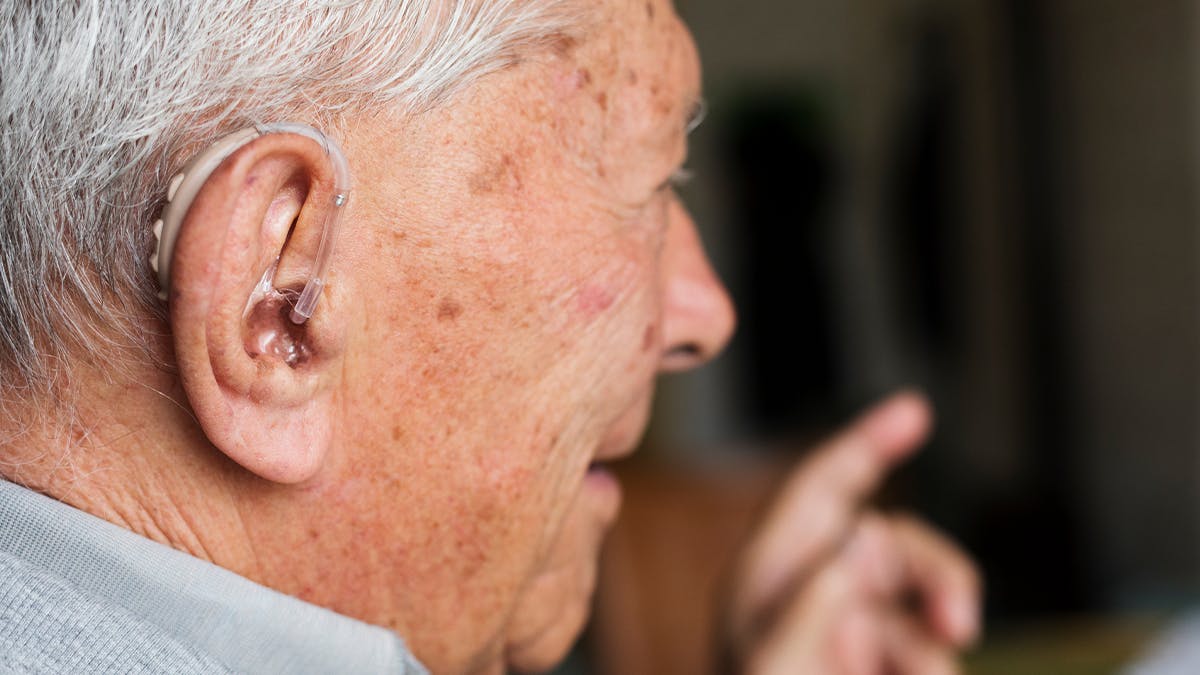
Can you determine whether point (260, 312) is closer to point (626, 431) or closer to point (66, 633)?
point (66, 633)

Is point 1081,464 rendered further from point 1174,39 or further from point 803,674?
point 803,674

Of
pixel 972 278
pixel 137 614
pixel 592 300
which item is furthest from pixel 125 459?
pixel 972 278

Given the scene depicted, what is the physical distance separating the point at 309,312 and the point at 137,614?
0.65 feet

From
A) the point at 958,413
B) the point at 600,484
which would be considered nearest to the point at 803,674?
the point at 600,484

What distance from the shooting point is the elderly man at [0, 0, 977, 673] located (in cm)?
62

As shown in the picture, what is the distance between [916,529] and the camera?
4.21ft

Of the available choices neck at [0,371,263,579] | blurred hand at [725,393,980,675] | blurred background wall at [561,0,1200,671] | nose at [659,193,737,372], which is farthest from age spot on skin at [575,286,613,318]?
blurred background wall at [561,0,1200,671]

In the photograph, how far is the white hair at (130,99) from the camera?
2.03ft

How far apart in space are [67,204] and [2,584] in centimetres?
21

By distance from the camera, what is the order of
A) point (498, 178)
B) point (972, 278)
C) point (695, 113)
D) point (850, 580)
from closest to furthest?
point (498, 178)
point (695, 113)
point (850, 580)
point (972, 278)

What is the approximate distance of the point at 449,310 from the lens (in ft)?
2.35

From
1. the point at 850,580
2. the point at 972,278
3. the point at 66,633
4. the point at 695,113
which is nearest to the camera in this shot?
the point at 66,633

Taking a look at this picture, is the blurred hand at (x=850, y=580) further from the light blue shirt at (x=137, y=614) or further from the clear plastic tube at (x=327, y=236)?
the clear plastic tube at (x=327, y=236)

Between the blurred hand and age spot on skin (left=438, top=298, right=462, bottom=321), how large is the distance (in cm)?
61
